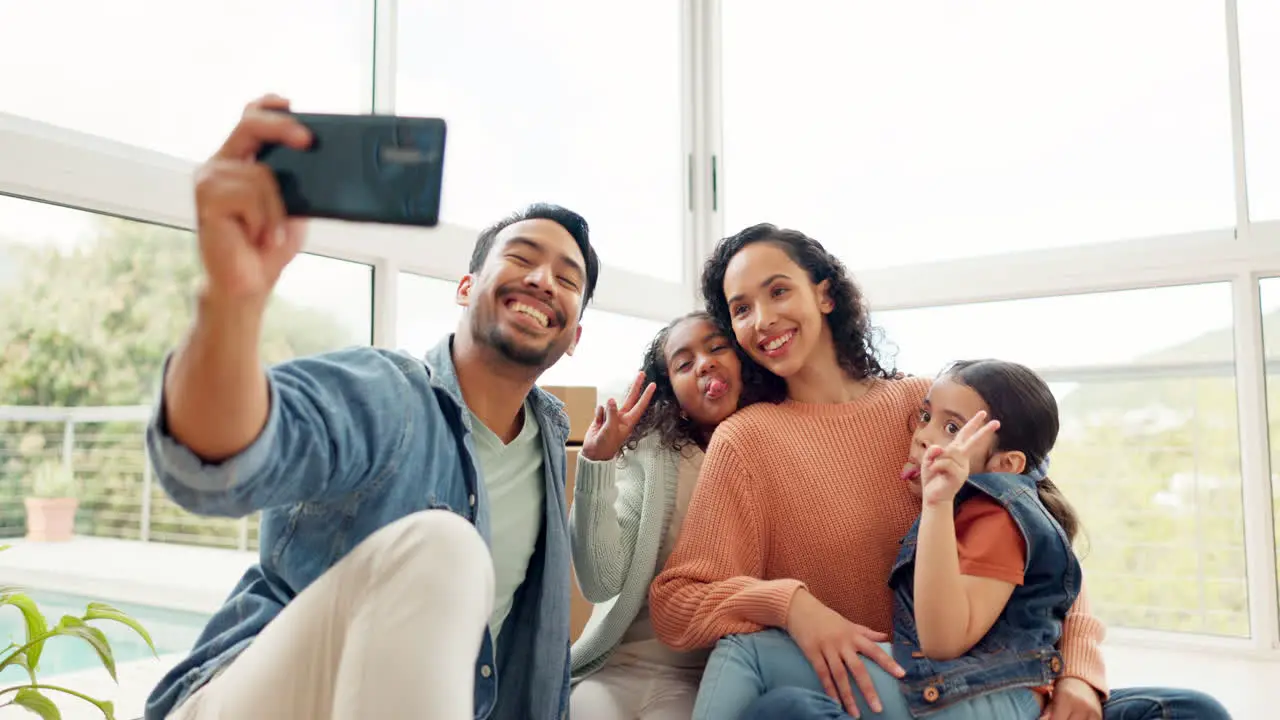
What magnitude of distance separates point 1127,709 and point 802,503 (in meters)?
0.56

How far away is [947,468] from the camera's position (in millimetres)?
1234

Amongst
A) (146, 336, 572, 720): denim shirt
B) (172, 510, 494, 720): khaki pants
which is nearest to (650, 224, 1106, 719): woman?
(146, 336, 572, 720): denim shirt

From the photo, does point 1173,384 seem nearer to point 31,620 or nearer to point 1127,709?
point 1127,709

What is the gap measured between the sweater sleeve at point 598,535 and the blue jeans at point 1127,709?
38 centimetres

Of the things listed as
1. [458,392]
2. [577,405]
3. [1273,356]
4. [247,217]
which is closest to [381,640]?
[247,217]

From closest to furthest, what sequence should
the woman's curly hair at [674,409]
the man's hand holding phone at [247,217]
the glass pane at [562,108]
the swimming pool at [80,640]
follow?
1. the man's hand holding phone at [247,217]
2. the swimming pool at [80,640]
3. the woman's curly hair at [674,409]
4. the glass pane at [562,108]

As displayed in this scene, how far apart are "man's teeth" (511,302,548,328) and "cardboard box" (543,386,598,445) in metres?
0.85

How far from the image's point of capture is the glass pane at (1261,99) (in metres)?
2.60

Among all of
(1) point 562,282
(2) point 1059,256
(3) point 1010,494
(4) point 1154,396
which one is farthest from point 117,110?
(4) point 1154,396

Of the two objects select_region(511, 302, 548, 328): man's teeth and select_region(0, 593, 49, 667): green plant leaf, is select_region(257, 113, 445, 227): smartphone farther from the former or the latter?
select_region(0, 593, 49, 667): green plant leaf

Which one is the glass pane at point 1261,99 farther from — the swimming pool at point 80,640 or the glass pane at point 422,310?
the swimming pool at point 80,640

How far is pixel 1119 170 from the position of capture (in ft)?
9.21

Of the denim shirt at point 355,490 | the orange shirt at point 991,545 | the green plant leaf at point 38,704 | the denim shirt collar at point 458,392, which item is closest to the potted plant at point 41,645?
the green plant leaf at point 38,704

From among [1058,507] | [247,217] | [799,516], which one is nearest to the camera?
[247,217]
